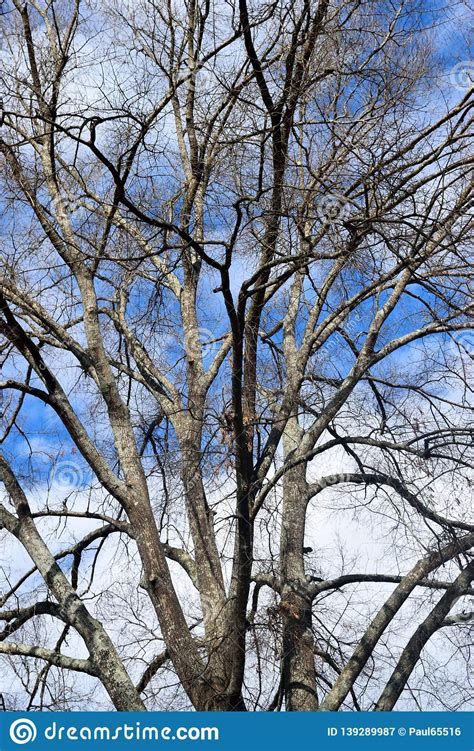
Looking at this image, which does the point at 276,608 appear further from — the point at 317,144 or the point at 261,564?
the point at 317,144

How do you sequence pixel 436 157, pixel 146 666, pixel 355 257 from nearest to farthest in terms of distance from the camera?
pixel 355 257, pixel 436 157, pixel 146 666

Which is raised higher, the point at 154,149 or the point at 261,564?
the point at 154,149

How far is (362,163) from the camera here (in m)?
5.29

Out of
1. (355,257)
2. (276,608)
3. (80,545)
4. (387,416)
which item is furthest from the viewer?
(80,545)

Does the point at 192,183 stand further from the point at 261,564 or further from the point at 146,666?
the point at 146,666

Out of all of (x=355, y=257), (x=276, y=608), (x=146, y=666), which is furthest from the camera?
(x=146, y=666)

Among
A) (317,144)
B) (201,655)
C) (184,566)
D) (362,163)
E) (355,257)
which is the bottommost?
(201,655)

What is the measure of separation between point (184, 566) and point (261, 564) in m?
1.57

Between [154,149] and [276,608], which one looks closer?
[276,608]

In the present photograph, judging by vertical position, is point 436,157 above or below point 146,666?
above

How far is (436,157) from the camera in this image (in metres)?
5.55

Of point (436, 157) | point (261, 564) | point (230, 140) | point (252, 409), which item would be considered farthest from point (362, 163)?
point (261, 564)

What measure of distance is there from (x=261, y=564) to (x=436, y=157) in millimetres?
3064

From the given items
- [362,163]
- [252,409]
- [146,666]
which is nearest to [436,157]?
[362,163]
